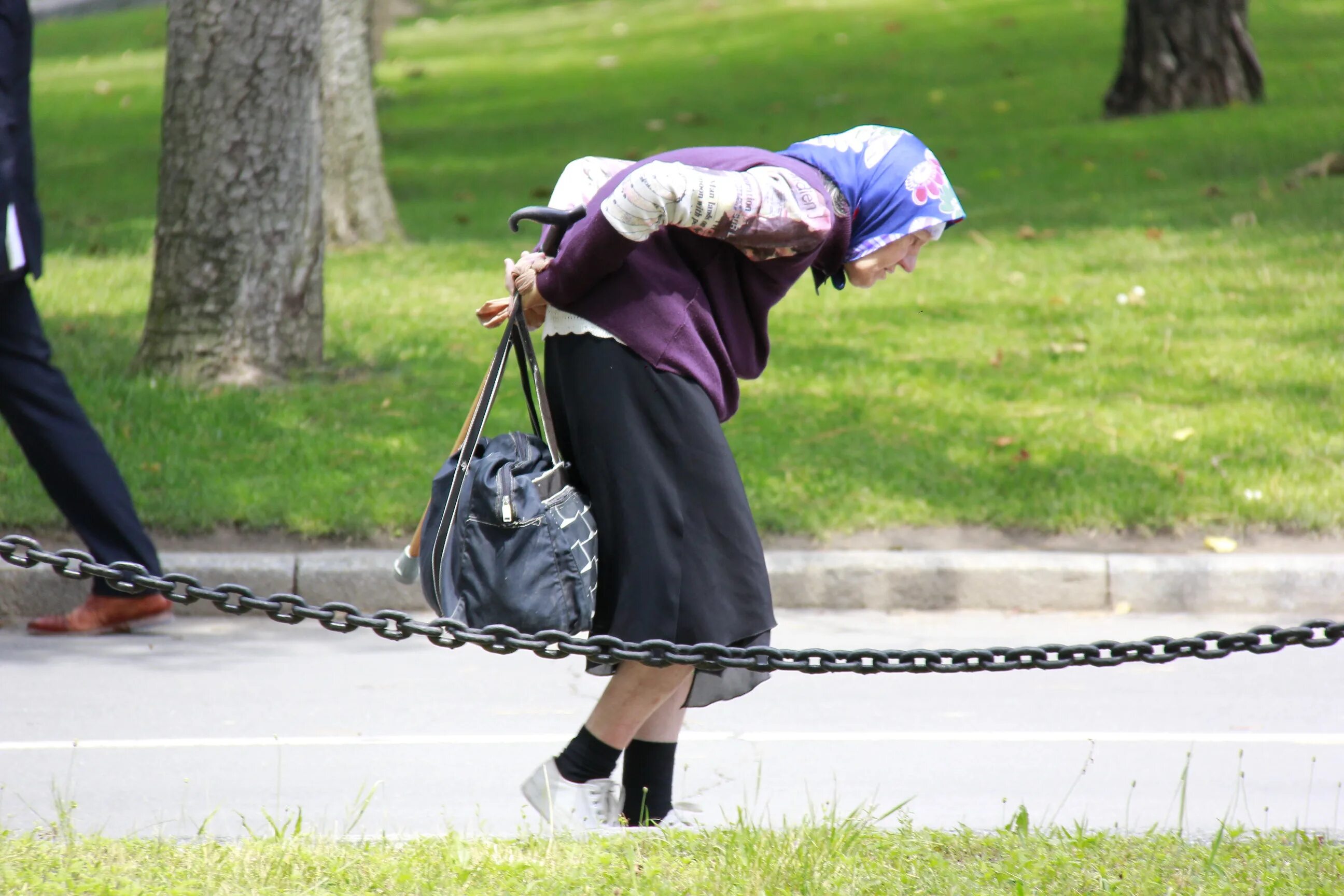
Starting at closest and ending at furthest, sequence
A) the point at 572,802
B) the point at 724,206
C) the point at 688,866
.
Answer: the point at 724,206 → the point at 688,866 → the point at 572,802

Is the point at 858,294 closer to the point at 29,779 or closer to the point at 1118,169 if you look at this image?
the point at 1118,169

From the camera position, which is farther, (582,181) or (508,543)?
(582,181)

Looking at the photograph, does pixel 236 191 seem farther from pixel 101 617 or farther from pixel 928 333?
pixel 928 333

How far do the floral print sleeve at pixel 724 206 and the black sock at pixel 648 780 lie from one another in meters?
1.23

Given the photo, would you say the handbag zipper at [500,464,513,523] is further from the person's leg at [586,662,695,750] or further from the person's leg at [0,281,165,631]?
the person's leg at [0,281,165,631]

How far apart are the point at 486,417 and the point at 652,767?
0.99m

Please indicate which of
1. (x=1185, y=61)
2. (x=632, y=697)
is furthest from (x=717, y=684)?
(x=1185, y=61)

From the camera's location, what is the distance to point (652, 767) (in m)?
3.54

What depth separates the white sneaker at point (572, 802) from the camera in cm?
342

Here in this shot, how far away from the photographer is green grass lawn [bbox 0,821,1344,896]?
309cm

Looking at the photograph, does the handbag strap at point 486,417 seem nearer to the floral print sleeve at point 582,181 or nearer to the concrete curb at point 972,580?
the floral print sleeve at point 582,181

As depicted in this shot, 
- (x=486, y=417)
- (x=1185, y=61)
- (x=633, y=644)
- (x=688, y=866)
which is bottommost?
(x=688, y=866)

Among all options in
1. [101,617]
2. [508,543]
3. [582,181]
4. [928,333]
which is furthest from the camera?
→ [928,333]

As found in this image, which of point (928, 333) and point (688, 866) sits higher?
point (928, 333)
